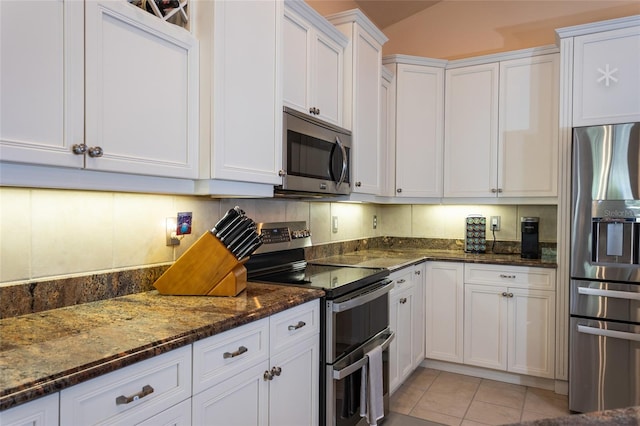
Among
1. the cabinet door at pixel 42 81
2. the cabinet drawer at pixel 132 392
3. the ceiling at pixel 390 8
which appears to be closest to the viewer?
the cabinet drawer at pixel 132 392

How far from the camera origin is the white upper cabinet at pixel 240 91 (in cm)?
168

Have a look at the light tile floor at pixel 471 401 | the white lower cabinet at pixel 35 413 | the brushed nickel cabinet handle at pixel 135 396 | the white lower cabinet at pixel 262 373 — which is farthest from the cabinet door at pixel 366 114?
the white lower cabinet at pixel 35 413

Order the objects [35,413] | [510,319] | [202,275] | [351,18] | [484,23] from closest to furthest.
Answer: [35,413]
[202,275]
[351,18]
[510,319]
[484,23]

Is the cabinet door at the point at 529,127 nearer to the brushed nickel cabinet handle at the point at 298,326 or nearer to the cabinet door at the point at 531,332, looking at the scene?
the cabinet door at the point at 531,332

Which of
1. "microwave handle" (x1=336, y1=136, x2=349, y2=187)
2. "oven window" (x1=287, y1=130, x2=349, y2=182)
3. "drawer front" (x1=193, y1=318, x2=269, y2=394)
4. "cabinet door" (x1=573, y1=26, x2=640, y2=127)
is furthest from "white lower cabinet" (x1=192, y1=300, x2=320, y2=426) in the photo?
"cabinet door" (x1=573, y1=26, x2=640, y2=127)

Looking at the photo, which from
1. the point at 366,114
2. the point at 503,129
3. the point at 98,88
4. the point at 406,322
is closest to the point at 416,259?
the point at 406,322

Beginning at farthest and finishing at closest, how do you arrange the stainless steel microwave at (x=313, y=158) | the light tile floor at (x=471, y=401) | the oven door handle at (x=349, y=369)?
the light tile floor at (x=471, y=401)
the stainless steel microwave at (x=313, y=158)
the oven door handle at (x=349, y=369)

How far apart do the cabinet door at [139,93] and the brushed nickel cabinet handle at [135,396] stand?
0.66m

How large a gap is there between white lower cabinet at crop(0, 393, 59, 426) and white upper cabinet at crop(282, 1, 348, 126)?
164cm

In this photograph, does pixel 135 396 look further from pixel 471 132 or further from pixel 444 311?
pixel 471 132

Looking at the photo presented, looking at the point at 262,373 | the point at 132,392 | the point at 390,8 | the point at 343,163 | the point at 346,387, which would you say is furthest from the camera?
the point at 390,8

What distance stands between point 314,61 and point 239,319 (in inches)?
62.4

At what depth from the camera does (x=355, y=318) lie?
2.15 m

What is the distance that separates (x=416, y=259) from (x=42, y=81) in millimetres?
2628
